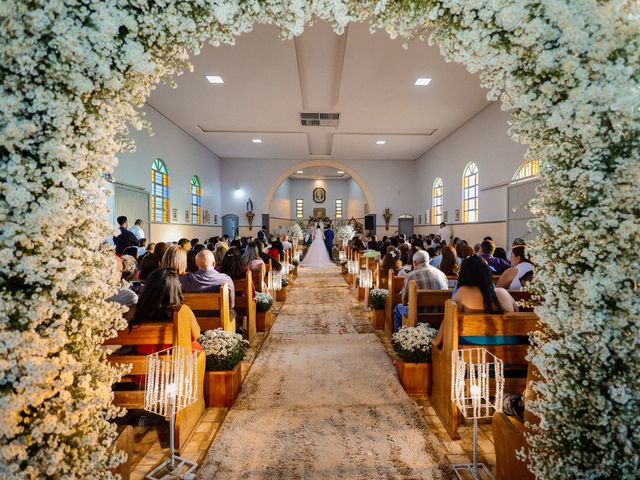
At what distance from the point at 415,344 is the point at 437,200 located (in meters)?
12.7

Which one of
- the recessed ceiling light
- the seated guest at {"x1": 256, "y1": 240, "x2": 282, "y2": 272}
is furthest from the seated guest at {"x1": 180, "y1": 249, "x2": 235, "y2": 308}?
the recessed ceiling light

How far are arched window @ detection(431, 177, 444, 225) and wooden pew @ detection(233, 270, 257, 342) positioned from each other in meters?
11.2

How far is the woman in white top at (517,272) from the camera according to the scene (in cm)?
419

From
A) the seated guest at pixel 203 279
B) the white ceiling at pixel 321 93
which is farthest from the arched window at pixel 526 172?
the seated guest at pixel 203 279

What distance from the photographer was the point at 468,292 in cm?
288

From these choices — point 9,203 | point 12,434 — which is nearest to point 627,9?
point 9,203

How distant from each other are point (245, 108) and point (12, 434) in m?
9.72

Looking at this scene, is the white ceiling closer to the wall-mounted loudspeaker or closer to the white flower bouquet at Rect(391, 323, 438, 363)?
the wall-mounted loudspeaker

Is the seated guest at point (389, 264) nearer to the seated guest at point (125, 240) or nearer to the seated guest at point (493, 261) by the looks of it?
the seated guest at point (493, 261)

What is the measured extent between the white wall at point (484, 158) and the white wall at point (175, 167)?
8.60 meters

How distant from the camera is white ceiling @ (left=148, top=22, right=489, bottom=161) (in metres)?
6.70

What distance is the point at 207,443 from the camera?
2648 millimetres

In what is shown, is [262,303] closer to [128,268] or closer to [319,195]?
[128,268]

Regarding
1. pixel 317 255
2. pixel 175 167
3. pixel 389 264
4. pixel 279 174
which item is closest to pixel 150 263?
pixel 389 264
